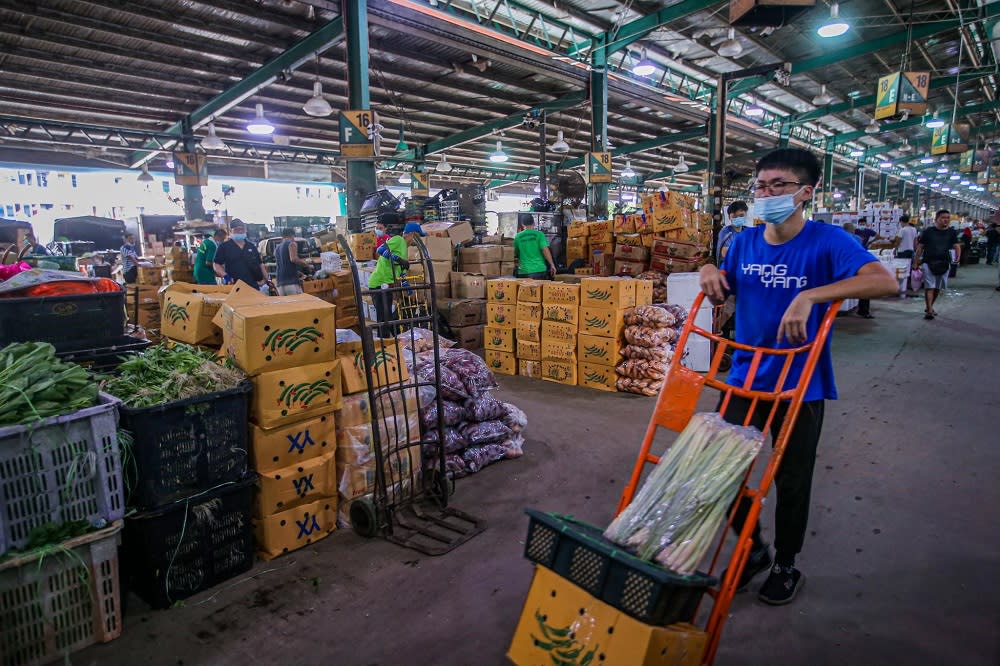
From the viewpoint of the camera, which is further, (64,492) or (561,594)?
(64,492)

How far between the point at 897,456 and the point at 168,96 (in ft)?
56.6

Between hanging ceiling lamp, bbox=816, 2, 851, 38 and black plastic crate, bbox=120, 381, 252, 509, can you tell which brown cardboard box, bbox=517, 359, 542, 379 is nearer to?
black plastic crate, bbox=120, 381, 252, 509

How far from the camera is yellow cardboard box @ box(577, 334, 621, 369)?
19.5 feet

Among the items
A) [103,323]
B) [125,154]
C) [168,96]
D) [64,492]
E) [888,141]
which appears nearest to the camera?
[64,492]

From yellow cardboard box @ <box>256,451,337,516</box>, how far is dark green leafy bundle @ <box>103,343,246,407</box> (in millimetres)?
554

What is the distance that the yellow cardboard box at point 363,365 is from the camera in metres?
3.27

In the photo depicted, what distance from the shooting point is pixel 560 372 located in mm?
6441

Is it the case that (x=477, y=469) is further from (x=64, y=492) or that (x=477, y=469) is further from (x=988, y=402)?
(x=988, y=402)

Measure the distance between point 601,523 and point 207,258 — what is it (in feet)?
27.1

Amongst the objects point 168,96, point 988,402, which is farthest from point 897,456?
point 168,96

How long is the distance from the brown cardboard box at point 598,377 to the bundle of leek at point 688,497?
416 cm

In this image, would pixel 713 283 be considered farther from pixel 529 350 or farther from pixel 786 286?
pixel 529 350

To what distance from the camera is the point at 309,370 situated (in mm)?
2945

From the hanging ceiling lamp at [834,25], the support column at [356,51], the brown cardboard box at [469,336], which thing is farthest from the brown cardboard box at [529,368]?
the hanging ceiling lamp at [834,25]
